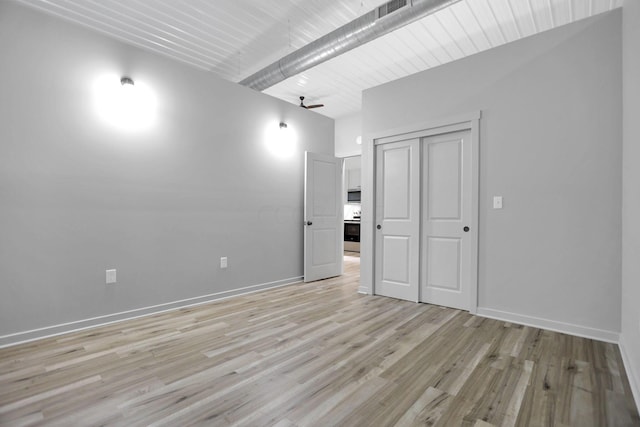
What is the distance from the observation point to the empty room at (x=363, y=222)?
1.95m

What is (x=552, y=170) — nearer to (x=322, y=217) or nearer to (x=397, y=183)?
(x=397, y=183)

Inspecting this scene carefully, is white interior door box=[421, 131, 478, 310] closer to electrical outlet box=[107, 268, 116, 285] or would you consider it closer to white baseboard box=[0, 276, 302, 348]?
white baseboard box=[0, 276, 302, 348]

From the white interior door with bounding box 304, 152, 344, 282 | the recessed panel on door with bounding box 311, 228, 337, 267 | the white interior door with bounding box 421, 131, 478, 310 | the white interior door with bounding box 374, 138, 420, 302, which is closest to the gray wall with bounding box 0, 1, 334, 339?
the white interior door with bounding box 304, 152, 344, 282

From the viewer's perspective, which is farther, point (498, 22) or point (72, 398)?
point (498, 22)

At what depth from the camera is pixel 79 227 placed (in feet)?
9.64

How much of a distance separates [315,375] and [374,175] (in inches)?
111

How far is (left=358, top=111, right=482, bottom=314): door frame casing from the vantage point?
3.36m

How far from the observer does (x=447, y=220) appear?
3.65m

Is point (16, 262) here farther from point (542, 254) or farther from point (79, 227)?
point (542, 254)

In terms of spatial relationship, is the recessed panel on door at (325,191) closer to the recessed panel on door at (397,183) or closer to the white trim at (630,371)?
the recessed panel on door at (397,183)

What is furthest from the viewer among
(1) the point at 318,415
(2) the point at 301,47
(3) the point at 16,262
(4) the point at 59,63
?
(2) the point at 301,47

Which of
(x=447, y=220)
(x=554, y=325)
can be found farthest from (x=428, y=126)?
(x=554, y=325)

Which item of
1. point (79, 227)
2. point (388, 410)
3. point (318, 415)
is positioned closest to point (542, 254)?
point (388, 410)

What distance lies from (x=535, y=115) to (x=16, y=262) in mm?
4924
